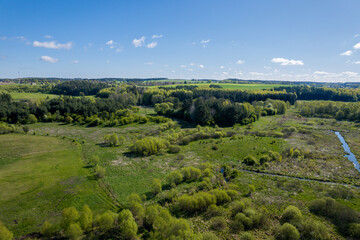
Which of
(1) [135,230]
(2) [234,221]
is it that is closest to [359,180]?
(2) [234,221]

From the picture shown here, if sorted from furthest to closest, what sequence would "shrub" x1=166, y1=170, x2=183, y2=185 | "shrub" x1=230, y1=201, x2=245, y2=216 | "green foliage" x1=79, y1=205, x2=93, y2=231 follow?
"shrub" x1=166, y1=170, x2=183, y2=185 → "shrub" x1=230, y1=201, x2=245, y2=216 → "green foliage" x1=79, y1=205, x2=93, y2=231

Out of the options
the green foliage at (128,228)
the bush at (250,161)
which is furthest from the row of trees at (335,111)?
the green foliage at (128,228)

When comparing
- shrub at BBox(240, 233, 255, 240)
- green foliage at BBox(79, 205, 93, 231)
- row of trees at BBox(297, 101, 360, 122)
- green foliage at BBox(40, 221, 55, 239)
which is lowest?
shrub at BBox(240, 233, 255, 240)

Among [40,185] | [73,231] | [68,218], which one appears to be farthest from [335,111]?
[40,185]

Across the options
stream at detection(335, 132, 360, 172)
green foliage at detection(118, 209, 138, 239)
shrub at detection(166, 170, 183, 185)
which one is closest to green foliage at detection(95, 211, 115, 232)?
green foliage at detection(118, 209, 138, 239)

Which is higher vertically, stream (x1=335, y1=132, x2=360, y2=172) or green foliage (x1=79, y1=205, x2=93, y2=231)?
green foliage (x1=79, y1=205, x2=93, y2=231)

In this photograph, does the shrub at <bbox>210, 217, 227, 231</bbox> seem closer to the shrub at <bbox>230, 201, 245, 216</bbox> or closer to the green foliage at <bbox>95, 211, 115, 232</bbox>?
the shrub at <bbox>230, 201, 245, 216</bbox>

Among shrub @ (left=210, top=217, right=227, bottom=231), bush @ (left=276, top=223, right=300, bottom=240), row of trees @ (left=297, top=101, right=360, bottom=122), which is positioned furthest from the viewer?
row of trees @ (left=297, top=101, right=360, bottom=122)
